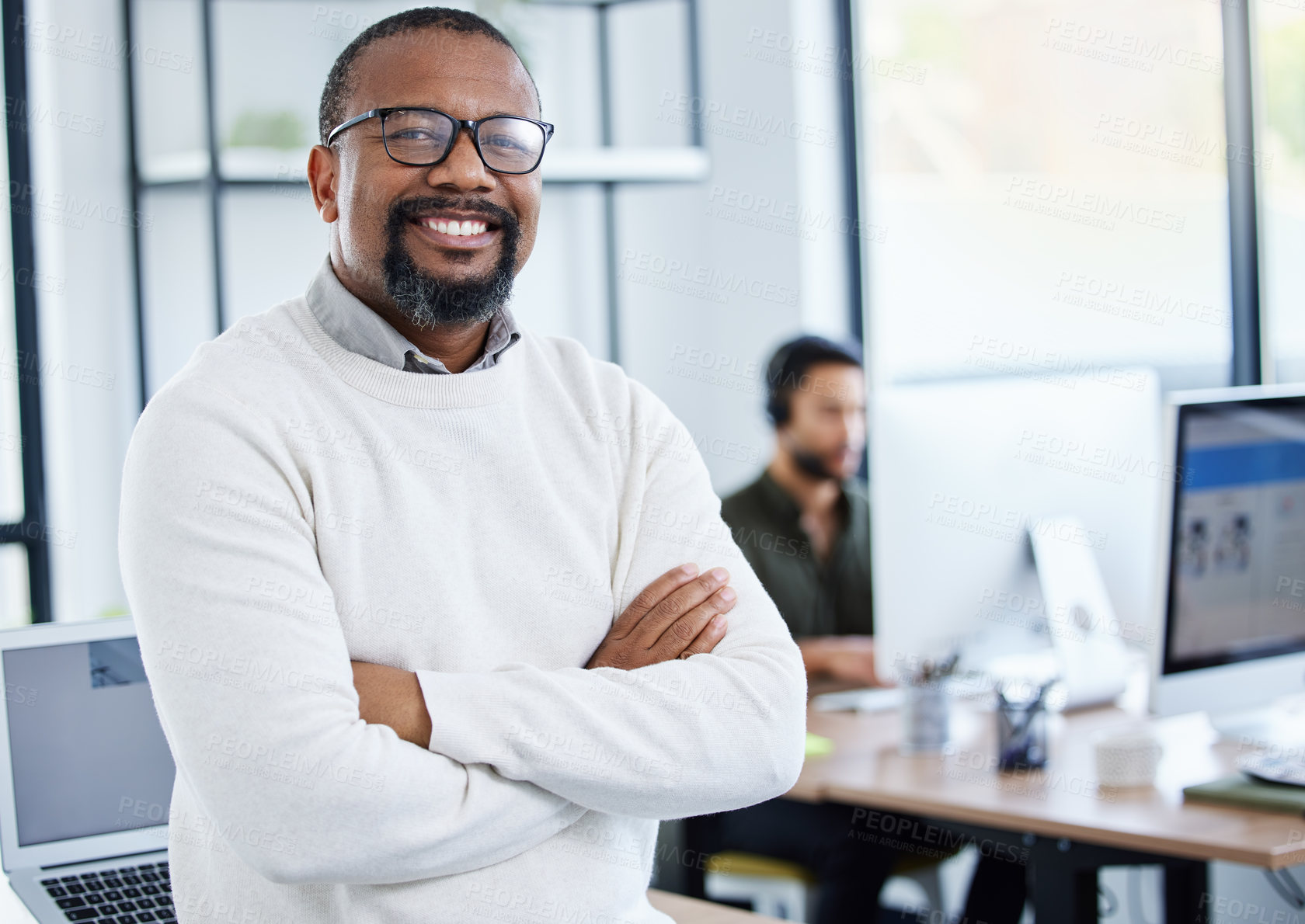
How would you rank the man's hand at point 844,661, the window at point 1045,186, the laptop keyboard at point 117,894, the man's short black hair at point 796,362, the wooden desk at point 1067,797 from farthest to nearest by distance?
the window at point 1045,186 < the man's short black hair at point 796,362 < the man's hand at point 844,661 < the wooden desk at point 1067,797 < the laptop keyboard at point 117,894

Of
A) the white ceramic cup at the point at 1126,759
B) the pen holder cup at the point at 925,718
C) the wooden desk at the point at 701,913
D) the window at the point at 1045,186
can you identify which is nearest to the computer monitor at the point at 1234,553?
the white ceramic cup at the point at 1126,759

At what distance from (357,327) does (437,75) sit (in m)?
0.28

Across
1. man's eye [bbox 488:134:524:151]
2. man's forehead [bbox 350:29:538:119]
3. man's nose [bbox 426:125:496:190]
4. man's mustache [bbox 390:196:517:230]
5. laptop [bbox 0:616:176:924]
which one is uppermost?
man's forehead [bbox 350:29:538:119]

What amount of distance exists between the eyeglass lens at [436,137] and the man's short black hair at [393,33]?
26 millimetres

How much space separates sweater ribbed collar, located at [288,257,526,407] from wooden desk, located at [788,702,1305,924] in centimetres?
100

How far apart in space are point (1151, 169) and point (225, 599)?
3651 mm

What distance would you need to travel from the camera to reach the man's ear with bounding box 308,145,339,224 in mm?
1412

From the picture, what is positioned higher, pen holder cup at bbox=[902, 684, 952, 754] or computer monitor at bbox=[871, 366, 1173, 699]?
computer monitor at bbox=[871, 366, 1173, 699]

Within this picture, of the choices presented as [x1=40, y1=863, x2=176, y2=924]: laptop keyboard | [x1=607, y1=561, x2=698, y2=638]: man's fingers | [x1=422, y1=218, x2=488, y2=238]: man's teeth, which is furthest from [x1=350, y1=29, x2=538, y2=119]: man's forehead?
[x1=40, y1=863, x2=176, y2=924]: laptop keyboard

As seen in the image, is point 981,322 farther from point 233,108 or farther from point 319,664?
point 319,664

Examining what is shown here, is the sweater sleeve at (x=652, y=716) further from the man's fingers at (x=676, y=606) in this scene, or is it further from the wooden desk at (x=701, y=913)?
the wooden desk at (x=701, y=913)

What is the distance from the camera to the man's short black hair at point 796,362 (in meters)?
3.21

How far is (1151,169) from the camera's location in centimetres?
400

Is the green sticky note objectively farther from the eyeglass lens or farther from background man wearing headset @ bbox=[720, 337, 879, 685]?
the eyeglass lens
